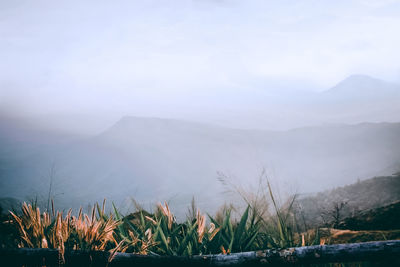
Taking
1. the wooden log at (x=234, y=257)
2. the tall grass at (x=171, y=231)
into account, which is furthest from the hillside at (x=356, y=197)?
the wooden log at (x=234, y=257)

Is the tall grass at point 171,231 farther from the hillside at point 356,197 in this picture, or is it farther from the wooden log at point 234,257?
the hillside at point 356,197

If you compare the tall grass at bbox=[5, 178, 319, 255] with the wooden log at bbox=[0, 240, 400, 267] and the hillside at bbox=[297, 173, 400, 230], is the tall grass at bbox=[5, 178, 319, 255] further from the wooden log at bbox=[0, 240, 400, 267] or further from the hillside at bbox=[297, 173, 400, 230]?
the hillside at bbox=[297, 173, 400, 230]

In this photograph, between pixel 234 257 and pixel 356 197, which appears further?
pixel 356 197

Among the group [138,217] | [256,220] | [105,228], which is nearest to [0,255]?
[105,228]

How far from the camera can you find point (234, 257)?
346 cm

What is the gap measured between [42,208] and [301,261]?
12.6 ft

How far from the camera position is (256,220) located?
17.0ft

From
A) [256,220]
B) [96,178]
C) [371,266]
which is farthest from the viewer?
[96,178]

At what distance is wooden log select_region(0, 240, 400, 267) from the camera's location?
3.35 metres

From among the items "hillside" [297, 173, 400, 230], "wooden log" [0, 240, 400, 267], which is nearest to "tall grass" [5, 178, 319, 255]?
"wooden log" [0, 240, 400, 267]

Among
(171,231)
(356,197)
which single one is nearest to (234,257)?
(171,231)

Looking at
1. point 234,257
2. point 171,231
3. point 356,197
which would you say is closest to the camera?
point 234,257

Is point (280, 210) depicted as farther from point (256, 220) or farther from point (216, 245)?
point (216, 245)

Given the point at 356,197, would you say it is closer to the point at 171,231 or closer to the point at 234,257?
the point at 171,231
